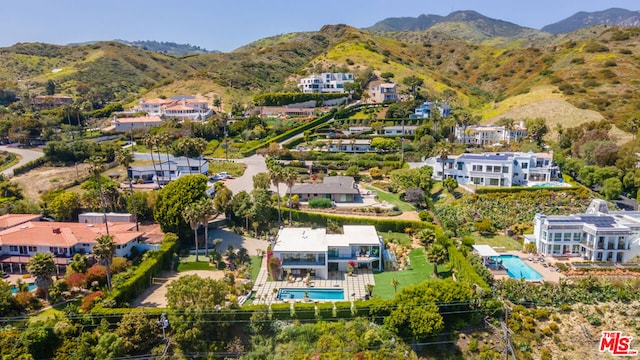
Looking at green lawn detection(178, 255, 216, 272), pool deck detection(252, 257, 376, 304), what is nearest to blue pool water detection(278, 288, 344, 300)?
pool deck detection(252, 257, 376, 304)

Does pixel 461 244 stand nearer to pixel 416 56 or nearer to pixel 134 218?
pixel 134 218

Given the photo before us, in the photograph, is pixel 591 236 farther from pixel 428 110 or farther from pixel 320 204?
pixel 428 110

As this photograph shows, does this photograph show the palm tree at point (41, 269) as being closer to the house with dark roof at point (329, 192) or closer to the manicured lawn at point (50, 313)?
the manicured lawn at point (50, 313)

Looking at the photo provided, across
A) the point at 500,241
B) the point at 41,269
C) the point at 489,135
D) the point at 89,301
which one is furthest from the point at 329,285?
the point at 489,135

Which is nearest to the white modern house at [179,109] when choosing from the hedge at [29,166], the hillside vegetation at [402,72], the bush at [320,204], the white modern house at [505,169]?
the hillside vegetation at [402,72]

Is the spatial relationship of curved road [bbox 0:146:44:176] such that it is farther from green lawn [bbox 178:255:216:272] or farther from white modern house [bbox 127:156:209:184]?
green lawn [bbox 178:255:216:272]

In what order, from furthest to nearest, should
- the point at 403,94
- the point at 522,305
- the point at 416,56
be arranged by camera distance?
the point at 416,56 < the point at 403,94 < the point at 522,305

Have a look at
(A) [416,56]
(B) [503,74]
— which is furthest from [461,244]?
(A) [416,56]
